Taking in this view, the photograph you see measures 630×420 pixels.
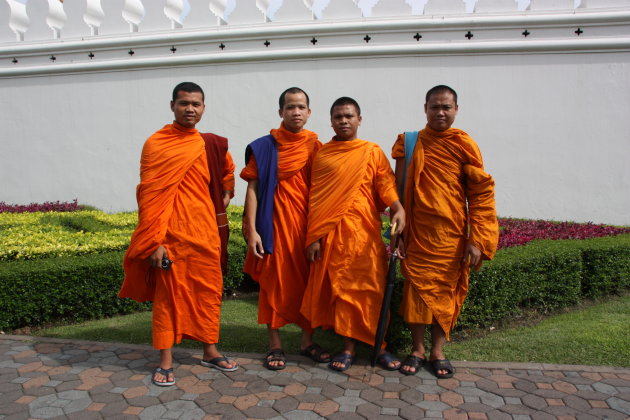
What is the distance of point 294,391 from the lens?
3.10 meters

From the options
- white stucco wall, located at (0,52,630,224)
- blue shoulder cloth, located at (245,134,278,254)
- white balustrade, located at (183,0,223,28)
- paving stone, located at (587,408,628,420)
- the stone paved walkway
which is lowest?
the stone paved walkway

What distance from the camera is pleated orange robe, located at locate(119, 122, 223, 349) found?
10.8ft

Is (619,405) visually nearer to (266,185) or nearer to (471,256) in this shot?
(471,256)

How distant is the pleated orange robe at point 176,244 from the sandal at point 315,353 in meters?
0.72

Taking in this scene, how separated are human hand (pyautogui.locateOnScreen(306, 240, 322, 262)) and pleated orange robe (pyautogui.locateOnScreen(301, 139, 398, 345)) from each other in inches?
1.0

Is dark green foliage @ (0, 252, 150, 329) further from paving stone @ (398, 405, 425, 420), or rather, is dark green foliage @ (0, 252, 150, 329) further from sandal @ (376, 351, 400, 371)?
paving stone @ (398, 405, 425, 420)

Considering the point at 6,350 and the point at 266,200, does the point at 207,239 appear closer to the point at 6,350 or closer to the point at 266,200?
the point at 266,200

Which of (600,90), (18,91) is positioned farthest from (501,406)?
(18,91)

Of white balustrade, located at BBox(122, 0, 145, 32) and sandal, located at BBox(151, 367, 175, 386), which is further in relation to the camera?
white balustrade, located at BBox(122, 0, 145, 32)

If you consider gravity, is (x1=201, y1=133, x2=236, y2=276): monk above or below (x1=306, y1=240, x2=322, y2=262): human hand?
above

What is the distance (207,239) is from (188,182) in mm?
425

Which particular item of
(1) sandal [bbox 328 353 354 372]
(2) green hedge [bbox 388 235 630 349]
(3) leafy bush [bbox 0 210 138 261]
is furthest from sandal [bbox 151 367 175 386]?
(3) leafy bush [bbox 0 210 138 261]

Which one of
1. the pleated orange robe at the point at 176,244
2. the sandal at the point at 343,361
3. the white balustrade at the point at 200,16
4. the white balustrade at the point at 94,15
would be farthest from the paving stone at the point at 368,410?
the white balustrade at the point at 94,15

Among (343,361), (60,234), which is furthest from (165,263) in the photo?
(60,234)
